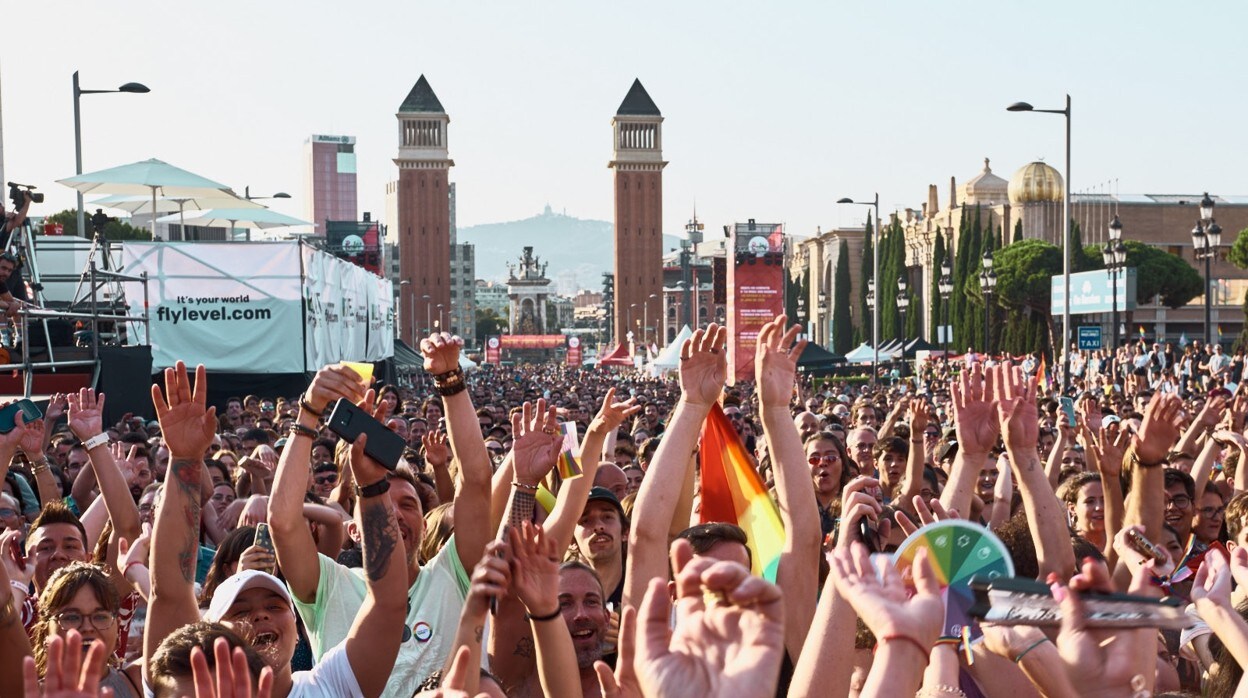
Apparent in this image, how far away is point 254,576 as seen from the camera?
15.5ft

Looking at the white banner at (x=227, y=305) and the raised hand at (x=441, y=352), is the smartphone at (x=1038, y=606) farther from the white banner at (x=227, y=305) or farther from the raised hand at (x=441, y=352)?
the white banner at (x=227, y=305)

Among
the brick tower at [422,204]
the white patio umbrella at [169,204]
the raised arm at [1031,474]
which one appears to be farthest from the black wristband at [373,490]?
the brick tower at [422,204]

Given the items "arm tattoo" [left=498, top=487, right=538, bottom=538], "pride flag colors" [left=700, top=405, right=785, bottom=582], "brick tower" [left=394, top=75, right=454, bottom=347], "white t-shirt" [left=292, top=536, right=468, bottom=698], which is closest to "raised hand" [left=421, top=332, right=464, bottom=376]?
"arm tattoo" [left=498, top=487, right=538, bottom=538]

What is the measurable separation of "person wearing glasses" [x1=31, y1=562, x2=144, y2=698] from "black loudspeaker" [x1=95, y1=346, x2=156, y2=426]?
13208 millimetres

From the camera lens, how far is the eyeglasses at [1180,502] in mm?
7590

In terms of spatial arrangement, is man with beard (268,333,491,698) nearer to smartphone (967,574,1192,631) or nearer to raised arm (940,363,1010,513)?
raised arm (940,363,1010,513)

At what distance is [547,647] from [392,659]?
3.11 feet

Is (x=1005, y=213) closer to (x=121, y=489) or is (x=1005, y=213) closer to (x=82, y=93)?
(x=82, y=93)

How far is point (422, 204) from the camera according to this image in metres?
144

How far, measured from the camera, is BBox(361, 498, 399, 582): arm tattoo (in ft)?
15.5

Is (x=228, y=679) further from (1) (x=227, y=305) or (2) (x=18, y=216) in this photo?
(1) (x=227, y=305)

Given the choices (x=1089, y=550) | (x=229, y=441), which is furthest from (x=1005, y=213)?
(x=1089, y=550)

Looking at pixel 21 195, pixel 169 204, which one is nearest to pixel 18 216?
pixel 21 195

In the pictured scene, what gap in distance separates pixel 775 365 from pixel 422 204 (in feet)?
459
